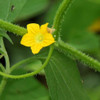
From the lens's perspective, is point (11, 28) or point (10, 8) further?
point (10, 8)

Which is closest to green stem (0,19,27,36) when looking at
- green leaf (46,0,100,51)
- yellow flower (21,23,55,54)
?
yellow flower (21,23,55,54)

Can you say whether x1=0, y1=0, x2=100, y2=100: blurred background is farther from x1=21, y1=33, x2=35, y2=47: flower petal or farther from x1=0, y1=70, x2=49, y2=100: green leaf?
x1=21, y1=33, x2=35, y2=47: flower petal

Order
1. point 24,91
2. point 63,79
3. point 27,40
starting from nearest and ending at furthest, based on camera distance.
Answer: point 27,40 < point 63,79 < point 24,91

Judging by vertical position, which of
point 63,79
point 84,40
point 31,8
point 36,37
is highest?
point 36,37

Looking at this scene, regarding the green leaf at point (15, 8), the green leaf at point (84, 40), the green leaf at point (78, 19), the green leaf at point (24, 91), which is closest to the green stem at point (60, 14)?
the green leaf at point (15, 8)

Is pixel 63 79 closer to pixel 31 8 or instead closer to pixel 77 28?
pixel 31 8

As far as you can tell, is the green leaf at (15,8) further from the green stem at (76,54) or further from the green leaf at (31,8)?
the green leaf at (31,8)

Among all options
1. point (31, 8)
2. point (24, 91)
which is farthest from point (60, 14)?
point (31, 8)
